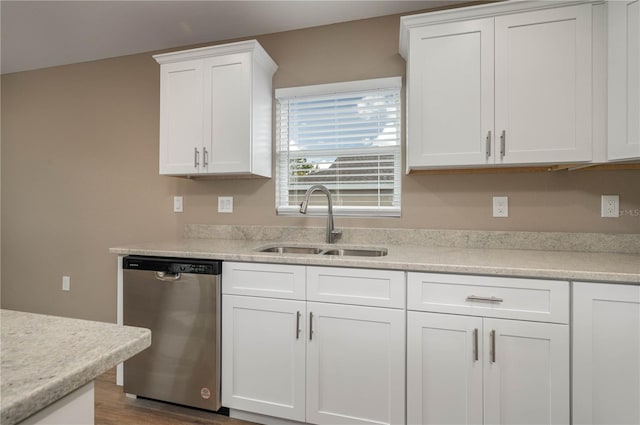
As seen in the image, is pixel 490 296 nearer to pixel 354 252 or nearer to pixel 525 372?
pixel 525 372

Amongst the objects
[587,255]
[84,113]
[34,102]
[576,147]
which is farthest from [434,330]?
[34,102]

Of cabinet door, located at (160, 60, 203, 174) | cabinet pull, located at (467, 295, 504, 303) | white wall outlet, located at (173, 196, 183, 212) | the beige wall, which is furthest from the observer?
white wall outlet, located at (173, 196, 183, 212)

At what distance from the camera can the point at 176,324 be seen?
1.87 m

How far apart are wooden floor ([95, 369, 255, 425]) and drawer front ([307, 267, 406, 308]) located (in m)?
0.89

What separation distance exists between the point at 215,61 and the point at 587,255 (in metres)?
2.46

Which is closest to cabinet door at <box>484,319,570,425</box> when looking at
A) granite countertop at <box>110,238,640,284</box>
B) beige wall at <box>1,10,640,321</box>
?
granite countertop at <box>110,238,640,284</box>

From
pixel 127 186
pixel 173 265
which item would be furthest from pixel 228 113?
pixel 127 186

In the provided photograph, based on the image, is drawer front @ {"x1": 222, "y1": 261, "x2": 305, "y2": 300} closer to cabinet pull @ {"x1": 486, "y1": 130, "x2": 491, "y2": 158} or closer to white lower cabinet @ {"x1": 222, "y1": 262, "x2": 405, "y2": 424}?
white lower cabinet @ {"x1": 222, "y1": 262, "x2": 405, "y2": 424}

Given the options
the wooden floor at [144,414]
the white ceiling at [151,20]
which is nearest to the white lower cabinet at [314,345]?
the wooden floor at [144,414]

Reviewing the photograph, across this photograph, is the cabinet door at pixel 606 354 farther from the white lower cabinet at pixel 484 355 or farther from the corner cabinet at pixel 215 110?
the corner cabinet at pixel 215 110

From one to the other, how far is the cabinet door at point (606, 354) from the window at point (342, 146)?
1140 mm

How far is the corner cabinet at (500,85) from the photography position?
1665 mm

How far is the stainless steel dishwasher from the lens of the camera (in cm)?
182

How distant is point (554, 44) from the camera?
1682 millimetres
